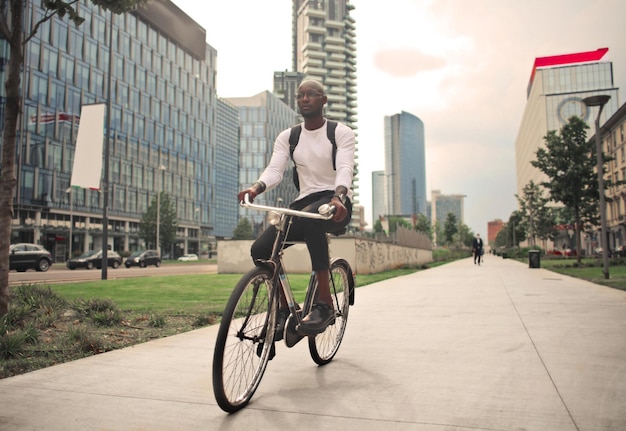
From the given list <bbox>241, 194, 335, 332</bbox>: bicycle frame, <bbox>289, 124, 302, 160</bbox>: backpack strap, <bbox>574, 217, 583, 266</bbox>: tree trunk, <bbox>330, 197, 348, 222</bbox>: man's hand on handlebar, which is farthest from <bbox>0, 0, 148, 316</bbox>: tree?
<bbox>574, 217, 583, 266</bbox>: tree trunk

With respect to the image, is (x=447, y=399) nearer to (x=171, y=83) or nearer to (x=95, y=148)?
(x=95, y=148)

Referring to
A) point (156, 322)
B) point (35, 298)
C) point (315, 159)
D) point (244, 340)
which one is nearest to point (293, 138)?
point (315, 159)

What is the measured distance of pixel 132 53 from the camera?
2389 inches

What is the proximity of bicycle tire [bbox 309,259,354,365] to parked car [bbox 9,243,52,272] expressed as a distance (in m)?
25.5

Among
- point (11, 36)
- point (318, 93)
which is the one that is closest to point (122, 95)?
point (11, 36)

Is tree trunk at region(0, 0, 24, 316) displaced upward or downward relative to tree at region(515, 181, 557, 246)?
downward

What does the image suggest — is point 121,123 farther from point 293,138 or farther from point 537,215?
point 293,138

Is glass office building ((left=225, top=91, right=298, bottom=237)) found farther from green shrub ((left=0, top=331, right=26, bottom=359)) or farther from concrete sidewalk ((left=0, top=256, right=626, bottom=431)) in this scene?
green shrub ((left=0, top=331, right=26, bottom=359))

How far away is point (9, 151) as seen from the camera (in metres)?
5.99

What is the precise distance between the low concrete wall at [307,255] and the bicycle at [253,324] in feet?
47.0

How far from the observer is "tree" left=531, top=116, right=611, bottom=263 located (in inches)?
965

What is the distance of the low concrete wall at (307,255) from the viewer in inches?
749

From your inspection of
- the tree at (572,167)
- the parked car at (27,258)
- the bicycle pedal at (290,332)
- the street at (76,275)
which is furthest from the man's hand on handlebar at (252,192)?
the parked car at (27,258)

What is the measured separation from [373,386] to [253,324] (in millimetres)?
943
